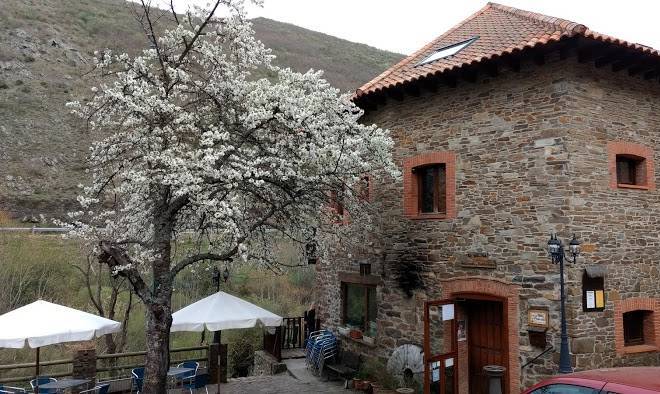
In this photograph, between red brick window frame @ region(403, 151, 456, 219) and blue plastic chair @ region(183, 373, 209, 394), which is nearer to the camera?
red brick window frame @ region(403, 151, 456, 219)

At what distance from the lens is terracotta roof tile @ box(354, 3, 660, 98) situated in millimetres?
7734

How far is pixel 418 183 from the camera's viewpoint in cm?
1031

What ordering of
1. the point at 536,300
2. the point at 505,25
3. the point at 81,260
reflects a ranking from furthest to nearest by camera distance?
the point at 81,260
the point at 505,25
the point at 536,300

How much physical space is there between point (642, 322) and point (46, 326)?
10.8 meters

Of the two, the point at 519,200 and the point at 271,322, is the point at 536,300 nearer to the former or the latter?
the point at 519,200

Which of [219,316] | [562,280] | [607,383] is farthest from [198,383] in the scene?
[607,383]

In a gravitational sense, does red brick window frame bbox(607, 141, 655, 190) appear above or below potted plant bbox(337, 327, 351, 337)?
above

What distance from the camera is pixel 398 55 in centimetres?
7650

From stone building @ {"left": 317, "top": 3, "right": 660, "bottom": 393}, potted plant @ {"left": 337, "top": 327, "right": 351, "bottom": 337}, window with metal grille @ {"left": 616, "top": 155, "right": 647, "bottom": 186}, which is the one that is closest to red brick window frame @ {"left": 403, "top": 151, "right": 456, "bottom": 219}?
stone building @ {"left": 317, "top": 3, "right": 660, "bottom": 393}

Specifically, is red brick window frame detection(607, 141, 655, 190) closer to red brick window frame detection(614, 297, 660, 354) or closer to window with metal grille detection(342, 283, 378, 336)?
red brick window frame detection(614, 297, 660, 354)

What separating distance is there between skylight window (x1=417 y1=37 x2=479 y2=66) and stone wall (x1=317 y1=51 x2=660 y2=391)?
1.27m

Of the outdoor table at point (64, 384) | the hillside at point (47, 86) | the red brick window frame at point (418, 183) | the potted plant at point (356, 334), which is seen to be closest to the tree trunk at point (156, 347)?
the outdoor table at point (64, 384)

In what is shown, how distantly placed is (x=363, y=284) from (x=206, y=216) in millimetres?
4696

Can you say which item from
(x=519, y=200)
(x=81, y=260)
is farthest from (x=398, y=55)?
(x=519, y=200)
